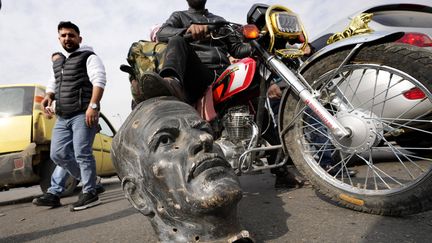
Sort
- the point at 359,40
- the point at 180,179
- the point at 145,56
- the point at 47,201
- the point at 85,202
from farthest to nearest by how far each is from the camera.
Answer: the point at 47,201 → the point at 85,202 → the point at 145,56 → the point at 359,40 → the point at 180,179

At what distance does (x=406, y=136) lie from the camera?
128 inches

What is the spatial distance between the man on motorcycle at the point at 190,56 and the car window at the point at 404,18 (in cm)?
164

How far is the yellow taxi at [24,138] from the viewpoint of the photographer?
11.8ft

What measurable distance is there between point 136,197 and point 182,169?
27 centimetres

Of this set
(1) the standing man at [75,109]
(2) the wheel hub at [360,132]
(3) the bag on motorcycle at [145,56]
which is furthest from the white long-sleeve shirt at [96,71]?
(2) the wheel hub at [360,132]

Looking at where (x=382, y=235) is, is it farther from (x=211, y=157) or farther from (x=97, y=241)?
(x=97, y=241)

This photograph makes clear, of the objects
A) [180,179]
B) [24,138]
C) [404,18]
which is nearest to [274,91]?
[180,179]

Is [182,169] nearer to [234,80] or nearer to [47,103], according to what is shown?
[234,80]

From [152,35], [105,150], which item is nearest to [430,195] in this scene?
[152,35]

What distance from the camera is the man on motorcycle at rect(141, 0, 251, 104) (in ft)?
4.85

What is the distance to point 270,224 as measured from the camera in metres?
1.61

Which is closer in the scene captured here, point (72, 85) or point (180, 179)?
point (180, 179)

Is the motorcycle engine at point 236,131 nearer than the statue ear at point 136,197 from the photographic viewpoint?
No

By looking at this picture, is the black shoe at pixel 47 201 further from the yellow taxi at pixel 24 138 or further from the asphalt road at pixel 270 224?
the yellow taxi at pixel 24 138
